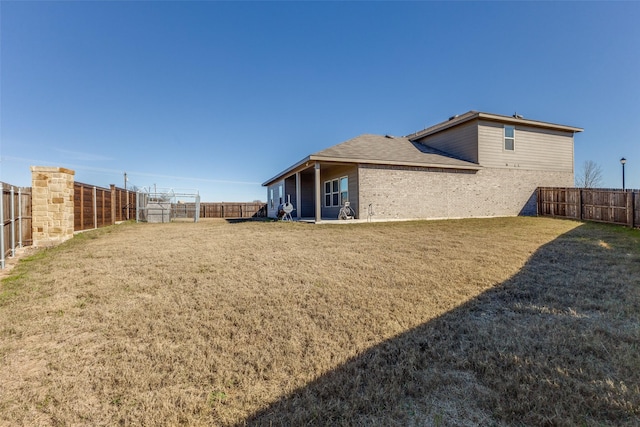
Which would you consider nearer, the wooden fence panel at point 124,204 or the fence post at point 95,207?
the fence post at point 95,207

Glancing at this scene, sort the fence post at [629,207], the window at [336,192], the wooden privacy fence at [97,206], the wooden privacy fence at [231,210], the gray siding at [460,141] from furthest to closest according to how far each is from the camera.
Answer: the wooden privacy fence at [231,210]
the gray siding at [460,141]
the window at [336,192]
the fence post at [629,207]
the wooden privacy fence at [97,206]

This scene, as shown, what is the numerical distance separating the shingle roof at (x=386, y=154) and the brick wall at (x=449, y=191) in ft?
1.23

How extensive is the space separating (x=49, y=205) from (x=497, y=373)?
435 inches

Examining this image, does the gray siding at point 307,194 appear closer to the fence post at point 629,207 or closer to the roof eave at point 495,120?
the roof eave at point 495,120

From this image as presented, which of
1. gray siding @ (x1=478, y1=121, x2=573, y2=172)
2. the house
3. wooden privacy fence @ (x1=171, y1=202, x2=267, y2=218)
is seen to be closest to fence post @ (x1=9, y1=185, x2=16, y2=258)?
the house

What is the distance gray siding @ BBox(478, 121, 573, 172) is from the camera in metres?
14.9

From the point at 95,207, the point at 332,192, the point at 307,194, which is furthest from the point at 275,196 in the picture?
the point at 95,207

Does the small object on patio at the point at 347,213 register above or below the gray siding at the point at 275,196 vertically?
below

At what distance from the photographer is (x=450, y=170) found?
14.3 m

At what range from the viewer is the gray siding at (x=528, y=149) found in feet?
48.9

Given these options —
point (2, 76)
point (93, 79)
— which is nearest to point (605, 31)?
point (93, 79)

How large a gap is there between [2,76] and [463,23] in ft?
59.2

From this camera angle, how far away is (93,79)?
13.0 m

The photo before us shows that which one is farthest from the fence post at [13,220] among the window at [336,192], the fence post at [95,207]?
the window at [336,192]
